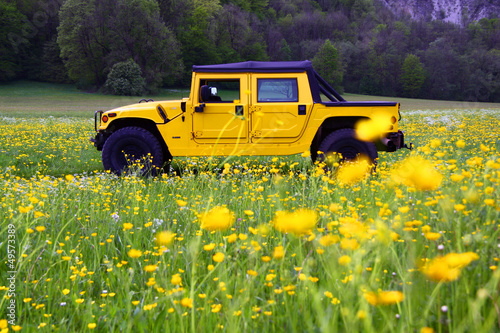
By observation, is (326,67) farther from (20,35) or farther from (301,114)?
(301,114)

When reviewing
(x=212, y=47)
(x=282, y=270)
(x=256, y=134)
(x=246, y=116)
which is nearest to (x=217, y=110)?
(x=246, y=116)

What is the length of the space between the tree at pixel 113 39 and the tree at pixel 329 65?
2719 centimetres

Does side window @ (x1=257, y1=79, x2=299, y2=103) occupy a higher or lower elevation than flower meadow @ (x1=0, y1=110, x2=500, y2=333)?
higher

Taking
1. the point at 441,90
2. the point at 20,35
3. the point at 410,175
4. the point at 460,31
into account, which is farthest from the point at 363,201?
the point at 460,31

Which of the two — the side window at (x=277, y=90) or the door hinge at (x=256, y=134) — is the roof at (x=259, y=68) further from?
the door hinge at (x=256, y=134)

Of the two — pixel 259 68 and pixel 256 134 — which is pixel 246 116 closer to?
pixel 256 134

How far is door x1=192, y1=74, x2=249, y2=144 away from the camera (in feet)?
19.3

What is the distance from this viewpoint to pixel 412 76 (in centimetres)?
7156

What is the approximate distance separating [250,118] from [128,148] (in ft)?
6.79

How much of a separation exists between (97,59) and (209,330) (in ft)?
189

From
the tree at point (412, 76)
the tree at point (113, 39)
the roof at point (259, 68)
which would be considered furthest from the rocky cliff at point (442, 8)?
the roof at point (259, 68)

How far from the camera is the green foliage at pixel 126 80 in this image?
47031 mm

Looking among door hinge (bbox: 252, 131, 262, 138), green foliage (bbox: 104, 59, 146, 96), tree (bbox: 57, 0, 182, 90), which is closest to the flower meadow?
door hinge (bbox: 252, 131, 262, 138)

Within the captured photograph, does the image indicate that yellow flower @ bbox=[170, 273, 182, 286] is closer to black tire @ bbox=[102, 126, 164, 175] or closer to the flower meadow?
the flower meadow
